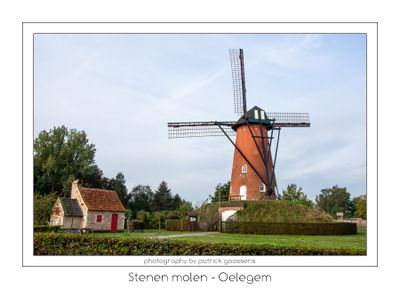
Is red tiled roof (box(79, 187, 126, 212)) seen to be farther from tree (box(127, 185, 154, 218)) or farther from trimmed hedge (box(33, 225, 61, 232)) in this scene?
tree (box(127, 185, 154, 218))

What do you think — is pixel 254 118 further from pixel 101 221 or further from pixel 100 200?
pixel 101 221

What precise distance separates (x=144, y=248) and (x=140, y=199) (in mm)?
28864

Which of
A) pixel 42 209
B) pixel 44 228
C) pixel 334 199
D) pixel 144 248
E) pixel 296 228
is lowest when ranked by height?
pixel 334 199

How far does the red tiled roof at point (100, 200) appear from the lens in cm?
2488

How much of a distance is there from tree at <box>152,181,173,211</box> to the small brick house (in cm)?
1751

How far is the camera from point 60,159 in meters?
31.7

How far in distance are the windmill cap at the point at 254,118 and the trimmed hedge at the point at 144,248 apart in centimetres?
1575

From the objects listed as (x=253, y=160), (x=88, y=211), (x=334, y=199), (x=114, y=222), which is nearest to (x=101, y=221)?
(x=114, y=222)

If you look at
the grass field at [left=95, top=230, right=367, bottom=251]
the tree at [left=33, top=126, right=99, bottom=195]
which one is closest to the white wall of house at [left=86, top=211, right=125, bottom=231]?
the grass field at [left=95, top=230, right=367, bottom=251]

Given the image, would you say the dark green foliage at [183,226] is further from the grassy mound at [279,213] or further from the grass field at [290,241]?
the grass field at [290,241]

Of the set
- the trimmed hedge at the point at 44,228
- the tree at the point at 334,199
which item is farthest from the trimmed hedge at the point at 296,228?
the tree at the point at 334,199
